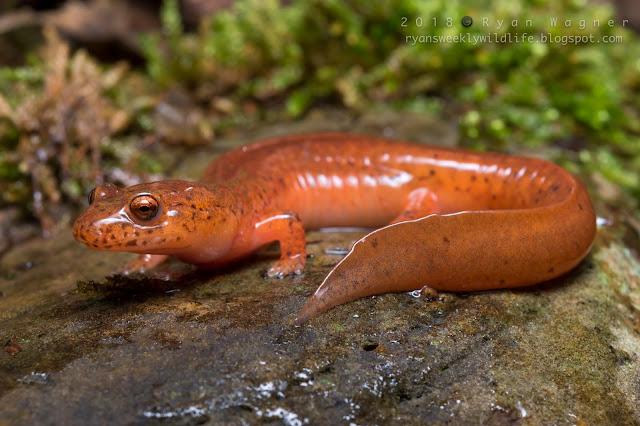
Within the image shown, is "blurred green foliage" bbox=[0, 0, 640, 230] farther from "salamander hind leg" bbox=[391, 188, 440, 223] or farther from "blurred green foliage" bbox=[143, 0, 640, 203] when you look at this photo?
"salamander hind leg" bbox=[391, 188, 440, 223]

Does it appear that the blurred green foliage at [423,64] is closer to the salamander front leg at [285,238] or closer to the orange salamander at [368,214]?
the orange salamander at [368,214]

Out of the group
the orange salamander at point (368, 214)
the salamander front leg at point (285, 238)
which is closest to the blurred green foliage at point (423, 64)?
the orange salamander at point (368, 214)

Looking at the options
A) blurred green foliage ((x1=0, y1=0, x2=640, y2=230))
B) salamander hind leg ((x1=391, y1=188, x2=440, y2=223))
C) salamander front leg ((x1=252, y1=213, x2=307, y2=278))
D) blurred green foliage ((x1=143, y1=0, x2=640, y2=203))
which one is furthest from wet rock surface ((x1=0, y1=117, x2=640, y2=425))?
blurred green foliage ((x1=143, y1=0, x2=640, y2=203))

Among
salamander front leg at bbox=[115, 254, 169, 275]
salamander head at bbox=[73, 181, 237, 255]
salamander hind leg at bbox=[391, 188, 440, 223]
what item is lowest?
salamander hind leg at bbox=[391, 188, 440, 223]

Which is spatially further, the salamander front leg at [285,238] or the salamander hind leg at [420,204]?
the salamander hind leg at [420,204]

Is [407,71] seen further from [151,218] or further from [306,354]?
[306,354]

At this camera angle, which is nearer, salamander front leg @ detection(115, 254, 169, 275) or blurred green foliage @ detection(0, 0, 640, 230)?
salamander front leg @ detection(115, 254, 169, 275)

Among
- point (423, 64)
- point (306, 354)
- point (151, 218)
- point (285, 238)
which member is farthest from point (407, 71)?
point (306, 354)
